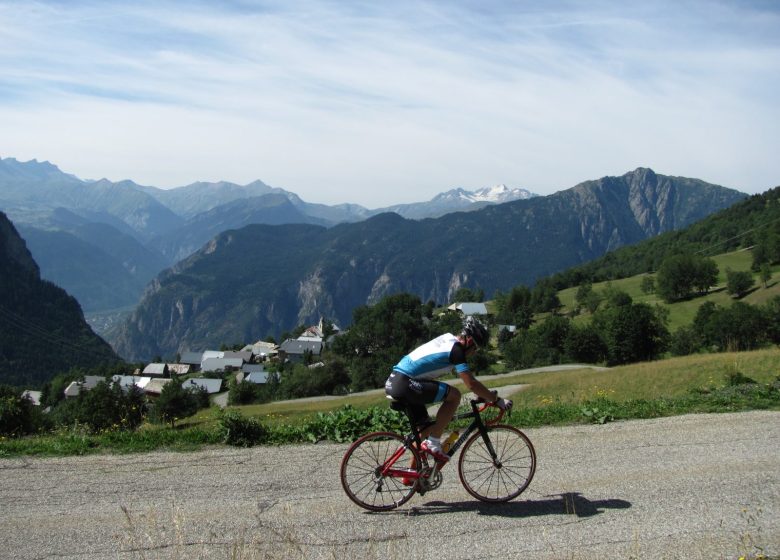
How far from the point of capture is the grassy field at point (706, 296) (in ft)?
383

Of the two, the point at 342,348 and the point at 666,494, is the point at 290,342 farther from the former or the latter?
the point at 666,494

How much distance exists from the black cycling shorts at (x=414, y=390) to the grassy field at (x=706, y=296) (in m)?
112

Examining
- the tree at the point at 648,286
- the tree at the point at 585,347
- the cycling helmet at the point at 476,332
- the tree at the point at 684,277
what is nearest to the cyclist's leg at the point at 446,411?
the cycling helmet at the point at 476,332

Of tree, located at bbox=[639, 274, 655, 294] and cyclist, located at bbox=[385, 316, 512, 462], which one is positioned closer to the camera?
cyclist, located at bbox=[385, 316, 512, 462]

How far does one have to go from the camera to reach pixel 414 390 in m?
8.74

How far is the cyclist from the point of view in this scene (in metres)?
8.63

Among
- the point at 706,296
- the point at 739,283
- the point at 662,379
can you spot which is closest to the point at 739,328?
the point at 739,283

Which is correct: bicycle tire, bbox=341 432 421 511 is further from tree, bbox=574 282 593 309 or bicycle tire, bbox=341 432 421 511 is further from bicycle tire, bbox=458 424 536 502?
tree, bbox=574 282 593 309

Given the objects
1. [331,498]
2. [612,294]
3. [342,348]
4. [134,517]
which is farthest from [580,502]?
[612,294]

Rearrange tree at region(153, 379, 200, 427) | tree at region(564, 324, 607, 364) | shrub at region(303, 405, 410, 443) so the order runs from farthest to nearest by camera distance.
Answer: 1. tree at region(564, 324, 607, 364)
2. tree at region(153, 379, 200, 427)
3. shrub at region(303, 405, 410, 443)

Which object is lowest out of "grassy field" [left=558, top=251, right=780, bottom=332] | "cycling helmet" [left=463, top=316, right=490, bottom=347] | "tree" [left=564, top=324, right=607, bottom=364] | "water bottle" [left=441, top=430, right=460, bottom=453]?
"tree" [left=564, top=324, right=607, bottom=364]

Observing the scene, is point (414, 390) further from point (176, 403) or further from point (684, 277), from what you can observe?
point (684, 277)

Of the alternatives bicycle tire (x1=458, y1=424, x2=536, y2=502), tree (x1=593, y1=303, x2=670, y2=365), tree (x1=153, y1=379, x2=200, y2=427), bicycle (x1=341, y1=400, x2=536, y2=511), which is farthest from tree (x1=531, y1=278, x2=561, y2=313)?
bicycle (x1=341, y1=400, x2=536, y2=511)

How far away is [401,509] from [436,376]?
1.85m
